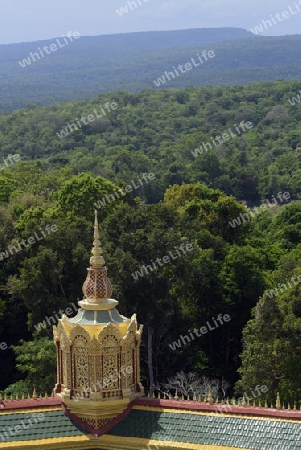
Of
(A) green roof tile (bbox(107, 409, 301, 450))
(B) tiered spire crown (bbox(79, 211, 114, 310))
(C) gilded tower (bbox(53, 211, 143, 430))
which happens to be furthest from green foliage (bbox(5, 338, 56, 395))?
(A) green roof tile (bbox(107, 409, 301, 450))

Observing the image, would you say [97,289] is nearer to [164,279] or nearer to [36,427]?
[36,427]

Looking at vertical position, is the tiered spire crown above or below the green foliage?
above

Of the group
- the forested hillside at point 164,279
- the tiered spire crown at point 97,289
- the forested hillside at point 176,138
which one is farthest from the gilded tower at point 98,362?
the forested hillside at point 176,138

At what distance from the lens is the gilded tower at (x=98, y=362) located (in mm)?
16078

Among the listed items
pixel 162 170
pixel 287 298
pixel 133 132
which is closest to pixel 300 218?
pixel 287 298

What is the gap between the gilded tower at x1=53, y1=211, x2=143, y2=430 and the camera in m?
16.1

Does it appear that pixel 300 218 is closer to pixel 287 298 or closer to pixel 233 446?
pixel 287 298

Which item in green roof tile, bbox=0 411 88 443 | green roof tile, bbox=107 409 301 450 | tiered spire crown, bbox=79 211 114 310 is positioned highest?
tiered spire crown, bbox=79 211 114 310

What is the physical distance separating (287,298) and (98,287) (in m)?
12.1

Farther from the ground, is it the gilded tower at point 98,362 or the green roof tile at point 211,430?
the gilded tower at point 98,362

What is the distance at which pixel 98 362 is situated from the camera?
53.0ft

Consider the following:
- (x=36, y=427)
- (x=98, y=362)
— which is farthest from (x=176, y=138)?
(x=36, y=427)

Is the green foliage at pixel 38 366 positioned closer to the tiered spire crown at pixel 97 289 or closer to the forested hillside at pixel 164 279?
the forested hillside at pixel 164 279

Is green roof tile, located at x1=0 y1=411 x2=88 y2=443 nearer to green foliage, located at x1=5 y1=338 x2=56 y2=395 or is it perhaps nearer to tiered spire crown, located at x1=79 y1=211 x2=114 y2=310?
Result: tiered spire crown, located at x1=79 y1=211 x2=114 y2=310
